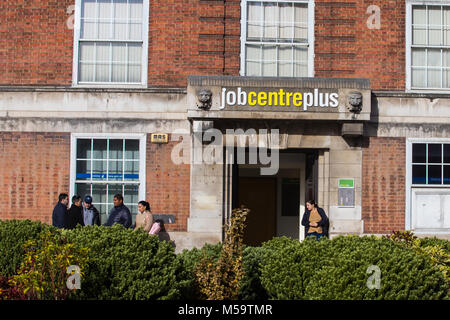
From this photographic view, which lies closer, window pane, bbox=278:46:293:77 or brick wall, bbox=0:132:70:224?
brick wall, bbox=0:132:70:224

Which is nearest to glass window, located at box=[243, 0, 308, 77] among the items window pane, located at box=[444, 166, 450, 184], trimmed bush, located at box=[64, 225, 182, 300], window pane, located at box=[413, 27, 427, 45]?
window pane, located at box=[413, 27, 427, 45]

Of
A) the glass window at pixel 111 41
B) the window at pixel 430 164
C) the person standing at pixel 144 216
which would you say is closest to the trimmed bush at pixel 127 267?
the person standing at pixel 144 216

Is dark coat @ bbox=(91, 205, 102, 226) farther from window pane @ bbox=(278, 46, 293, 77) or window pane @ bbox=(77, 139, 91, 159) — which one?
window pane @ bbox=(278, 46, 293, 77)

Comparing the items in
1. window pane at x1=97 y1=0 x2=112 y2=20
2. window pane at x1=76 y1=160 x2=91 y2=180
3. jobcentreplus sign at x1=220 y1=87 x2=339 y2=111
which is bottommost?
window pane at x1=76 y1=160 x2=91 y2=180

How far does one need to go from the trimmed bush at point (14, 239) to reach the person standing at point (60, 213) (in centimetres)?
244

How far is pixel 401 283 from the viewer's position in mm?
7281

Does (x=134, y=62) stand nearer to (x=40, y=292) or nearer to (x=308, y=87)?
(x=308, y=87)

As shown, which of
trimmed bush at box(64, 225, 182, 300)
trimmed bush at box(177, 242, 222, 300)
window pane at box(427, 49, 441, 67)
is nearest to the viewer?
trimmed bush at box(64, 225, 182, 300)

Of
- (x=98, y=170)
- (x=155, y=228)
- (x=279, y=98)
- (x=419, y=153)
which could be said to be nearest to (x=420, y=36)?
(x=419, y=153)

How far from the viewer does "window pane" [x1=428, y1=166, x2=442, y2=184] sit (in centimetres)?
1383

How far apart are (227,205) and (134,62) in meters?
3.90

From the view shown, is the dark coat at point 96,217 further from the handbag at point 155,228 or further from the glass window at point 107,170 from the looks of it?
the handbag at point 155,228

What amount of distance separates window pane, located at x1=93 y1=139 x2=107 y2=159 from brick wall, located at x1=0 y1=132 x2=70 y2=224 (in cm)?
60

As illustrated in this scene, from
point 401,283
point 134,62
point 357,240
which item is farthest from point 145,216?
point 401,283
